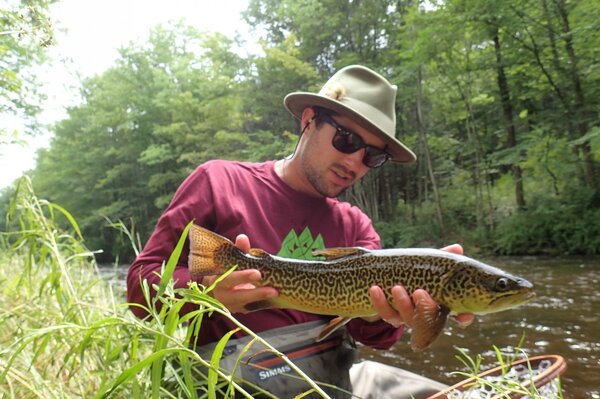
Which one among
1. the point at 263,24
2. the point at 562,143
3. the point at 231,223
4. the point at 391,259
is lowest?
the point at 391,259

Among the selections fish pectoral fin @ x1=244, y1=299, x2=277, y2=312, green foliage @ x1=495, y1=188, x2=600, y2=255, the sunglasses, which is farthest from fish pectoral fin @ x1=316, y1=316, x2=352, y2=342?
green foliage @ x1=495, y1=188, x2=600, y2=255

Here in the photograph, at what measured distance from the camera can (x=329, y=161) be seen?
261 cm

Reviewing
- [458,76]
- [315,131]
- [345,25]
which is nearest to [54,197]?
[345,25]

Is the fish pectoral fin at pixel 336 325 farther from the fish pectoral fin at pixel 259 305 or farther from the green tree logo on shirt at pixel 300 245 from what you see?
the green tree logo on shirt at pixel 300 245

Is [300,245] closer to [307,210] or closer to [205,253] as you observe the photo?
[307,210]

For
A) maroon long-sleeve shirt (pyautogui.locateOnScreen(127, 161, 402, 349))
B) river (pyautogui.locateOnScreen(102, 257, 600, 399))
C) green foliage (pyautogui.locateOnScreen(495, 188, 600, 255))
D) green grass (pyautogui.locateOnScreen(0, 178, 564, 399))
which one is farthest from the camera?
green foliage (pyautogui.locateOnScreen(495, 188, 600, 255))

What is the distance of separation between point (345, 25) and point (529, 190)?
1000 cm

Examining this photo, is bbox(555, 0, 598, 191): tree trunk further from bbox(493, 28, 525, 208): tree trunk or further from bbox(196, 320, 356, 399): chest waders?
bbox(196, 320, 356, 399): chest waders

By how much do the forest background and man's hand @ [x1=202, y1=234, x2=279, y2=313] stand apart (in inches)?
79.8

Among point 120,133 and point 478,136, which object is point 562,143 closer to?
point 478,136

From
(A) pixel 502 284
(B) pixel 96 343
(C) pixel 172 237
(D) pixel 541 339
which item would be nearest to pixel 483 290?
(A) pixel 502 284

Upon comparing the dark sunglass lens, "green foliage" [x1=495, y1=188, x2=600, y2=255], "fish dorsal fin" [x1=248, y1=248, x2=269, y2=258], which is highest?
the dark sunglass lens

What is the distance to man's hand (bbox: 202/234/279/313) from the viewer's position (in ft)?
5.73

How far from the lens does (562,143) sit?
13.3 m
